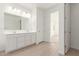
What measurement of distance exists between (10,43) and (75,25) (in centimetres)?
236

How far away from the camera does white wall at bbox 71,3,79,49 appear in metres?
3.16

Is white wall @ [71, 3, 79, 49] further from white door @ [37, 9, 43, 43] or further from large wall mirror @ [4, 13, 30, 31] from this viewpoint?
large wall mirror @ [4, 13, 30, 31]

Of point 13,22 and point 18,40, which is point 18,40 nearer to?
point 18,40

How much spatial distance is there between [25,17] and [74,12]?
1.87 metres

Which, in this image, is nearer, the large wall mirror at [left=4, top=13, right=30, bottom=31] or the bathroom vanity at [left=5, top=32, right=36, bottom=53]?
the bathroom vanity at [left=5, top=32, right=36, bottom=53]

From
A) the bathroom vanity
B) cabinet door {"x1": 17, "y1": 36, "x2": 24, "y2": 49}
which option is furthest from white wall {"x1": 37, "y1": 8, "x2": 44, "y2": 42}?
cabinet door {"x1": 17, "y1": 36, "x2": 24, "y2": 49}

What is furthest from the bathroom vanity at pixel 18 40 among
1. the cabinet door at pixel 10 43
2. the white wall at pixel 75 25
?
the white wall at pixel 75 25

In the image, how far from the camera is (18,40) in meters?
2.81

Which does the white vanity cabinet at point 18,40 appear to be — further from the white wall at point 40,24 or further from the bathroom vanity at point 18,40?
the white wall at point 40,24

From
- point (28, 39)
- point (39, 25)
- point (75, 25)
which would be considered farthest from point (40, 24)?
point (75, 25)

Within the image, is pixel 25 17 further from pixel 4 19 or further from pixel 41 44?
pixel 41 44

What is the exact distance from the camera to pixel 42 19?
328cm

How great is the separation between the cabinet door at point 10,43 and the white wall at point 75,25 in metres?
2.14

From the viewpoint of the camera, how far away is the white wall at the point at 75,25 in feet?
10.4
